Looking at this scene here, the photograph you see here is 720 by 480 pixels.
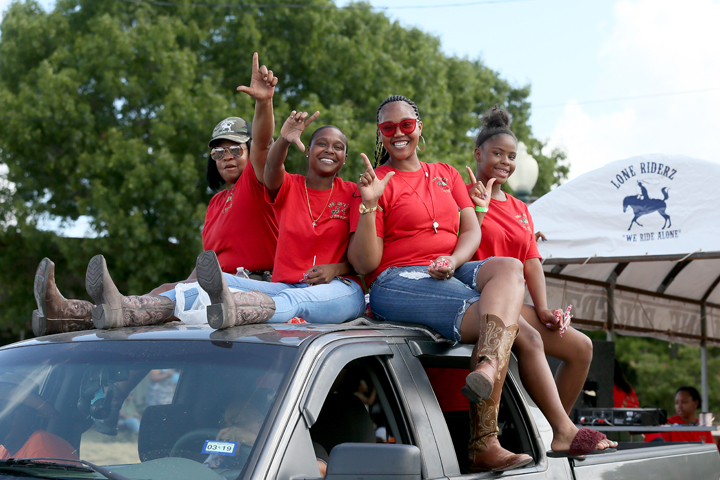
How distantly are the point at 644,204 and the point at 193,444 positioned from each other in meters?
7.34

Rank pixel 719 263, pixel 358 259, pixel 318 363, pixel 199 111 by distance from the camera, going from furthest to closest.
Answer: pixel 199 111 → pixel 719 263 → pixel 358 259 → pixel 318 363

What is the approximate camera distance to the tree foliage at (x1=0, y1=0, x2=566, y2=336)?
14320mm

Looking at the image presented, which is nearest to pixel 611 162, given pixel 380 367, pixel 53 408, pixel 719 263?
pixel 719 263


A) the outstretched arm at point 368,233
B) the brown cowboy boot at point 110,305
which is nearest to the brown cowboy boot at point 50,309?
the brown cowboy boot at point 110,305

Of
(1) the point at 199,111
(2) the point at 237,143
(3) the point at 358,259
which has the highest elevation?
(1) the point at 199,111

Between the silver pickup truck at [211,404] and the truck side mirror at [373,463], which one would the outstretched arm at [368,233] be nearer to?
the silver pickup truck at [211,404]

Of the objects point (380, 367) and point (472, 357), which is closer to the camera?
point (380, 367)

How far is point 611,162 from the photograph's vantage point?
8.83 metres

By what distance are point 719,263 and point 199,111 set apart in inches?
362

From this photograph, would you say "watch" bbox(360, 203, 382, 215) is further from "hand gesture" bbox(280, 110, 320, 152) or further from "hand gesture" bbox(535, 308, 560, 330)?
"hand gesture" bbox(535, 308, 560, 330)

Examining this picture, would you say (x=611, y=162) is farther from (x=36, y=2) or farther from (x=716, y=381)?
(x=716, y=381)

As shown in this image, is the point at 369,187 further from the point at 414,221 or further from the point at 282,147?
the point at 282,147

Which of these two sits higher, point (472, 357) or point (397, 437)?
point (472, 357)

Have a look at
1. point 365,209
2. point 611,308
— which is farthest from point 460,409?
point 611,308
